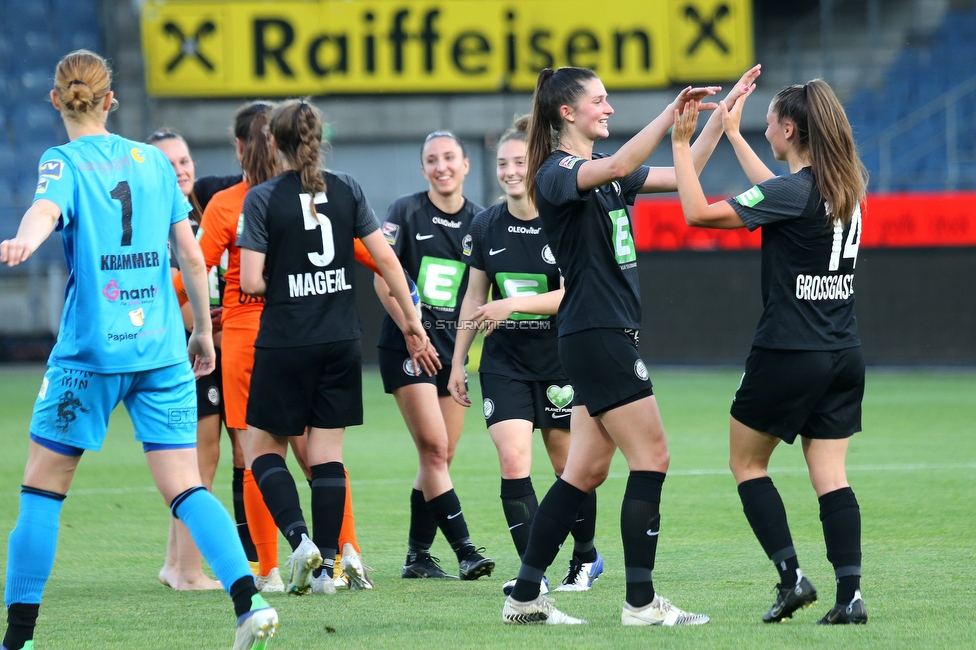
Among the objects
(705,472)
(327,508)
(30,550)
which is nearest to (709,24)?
(705,472)

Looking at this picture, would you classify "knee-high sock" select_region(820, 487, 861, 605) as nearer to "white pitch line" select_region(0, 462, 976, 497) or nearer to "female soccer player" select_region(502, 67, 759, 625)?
"female soccer player" select_region(502, 67, 759, 625)

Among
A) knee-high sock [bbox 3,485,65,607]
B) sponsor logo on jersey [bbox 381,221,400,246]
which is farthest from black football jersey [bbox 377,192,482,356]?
knee-high sock [bbox 3,485,65,607]

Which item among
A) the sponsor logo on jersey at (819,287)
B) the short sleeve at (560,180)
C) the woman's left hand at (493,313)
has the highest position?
the short sleeve at (560,180)

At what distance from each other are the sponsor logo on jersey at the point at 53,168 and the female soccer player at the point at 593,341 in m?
1.62

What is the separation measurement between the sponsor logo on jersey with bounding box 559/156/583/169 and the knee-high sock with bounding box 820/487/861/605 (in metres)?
1.51

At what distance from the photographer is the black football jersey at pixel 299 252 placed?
210 inches

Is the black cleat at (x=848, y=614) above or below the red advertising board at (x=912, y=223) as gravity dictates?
below

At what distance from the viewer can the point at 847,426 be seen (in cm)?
457

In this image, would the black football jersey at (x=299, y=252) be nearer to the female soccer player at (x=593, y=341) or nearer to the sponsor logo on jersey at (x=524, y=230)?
the sponsor logo on jersey at (x=524, y=230)

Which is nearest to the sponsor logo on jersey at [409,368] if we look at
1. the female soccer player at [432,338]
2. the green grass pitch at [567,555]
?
the female soccer player at [432,338]

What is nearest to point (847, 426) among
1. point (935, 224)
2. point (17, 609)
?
point (17, 609)

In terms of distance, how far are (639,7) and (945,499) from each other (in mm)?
18399

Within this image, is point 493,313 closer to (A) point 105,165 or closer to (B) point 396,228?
(B) point 396,228

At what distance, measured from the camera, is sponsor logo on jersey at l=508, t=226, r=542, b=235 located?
573 centimetres
